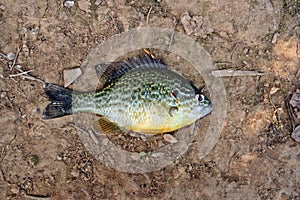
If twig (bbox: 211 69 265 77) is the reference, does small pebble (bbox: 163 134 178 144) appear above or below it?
below

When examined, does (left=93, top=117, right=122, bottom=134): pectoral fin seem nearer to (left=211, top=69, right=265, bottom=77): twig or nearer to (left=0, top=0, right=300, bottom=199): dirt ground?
(left=0, top=0, right=300, bottom=199): dirt ground

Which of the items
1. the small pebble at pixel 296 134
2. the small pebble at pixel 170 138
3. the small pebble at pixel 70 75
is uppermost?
the small pebble at pixel 70 75

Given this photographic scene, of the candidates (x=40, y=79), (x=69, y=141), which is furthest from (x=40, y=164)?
(x=40, y=79)

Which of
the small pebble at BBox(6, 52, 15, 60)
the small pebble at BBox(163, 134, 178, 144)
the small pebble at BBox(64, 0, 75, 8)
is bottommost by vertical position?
the small pebble at BBox(163, 134, 178, 144)

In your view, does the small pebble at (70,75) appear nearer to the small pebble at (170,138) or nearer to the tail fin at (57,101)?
the tail fin at (57,101)

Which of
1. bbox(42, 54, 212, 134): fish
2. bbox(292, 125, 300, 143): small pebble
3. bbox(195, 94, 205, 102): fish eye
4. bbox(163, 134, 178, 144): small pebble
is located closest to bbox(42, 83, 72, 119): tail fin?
bbox(42, 54, 212, 134): fish

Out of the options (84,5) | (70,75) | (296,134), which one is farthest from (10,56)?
(296,134)

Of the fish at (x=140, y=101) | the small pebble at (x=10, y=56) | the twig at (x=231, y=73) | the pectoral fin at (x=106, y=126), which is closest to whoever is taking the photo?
the fish at (x=140, y=101)

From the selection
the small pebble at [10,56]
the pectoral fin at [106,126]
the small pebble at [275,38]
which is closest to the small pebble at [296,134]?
the small pebble at [275,38]
